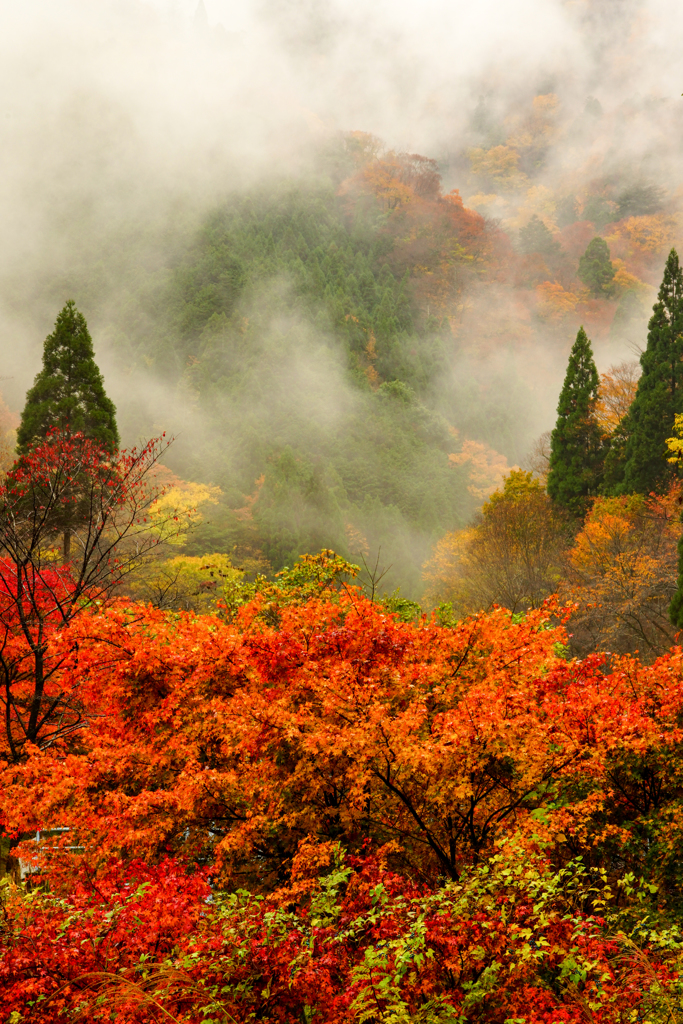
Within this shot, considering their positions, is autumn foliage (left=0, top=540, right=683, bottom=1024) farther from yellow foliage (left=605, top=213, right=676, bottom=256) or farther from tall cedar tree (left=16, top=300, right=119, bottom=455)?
yellow foliage (left=605, top=213, right=676, bottom=256)

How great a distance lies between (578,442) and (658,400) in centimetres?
512

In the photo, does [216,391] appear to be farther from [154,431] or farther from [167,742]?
[167,742]

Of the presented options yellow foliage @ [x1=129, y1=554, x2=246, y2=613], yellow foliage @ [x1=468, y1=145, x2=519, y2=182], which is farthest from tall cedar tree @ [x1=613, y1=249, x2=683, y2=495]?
yellow foliage @ [x1=468, y1=145, x2=519, y2=182]

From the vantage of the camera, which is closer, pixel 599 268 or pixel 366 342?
pixel 366 342

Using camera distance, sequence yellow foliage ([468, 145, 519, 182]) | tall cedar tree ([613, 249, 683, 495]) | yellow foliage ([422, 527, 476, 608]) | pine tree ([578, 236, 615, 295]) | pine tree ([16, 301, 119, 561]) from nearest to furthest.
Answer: pine tree ([16, 301, 119, 561]), tall cedar tree ([613, 249, 683, 495]), yellow foliage ([422, 527, 476, 608]), pine tree ([578, 236, 615, 295]), yellow foliage ([468, 145, 519, 182])

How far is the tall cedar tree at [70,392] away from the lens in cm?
2386

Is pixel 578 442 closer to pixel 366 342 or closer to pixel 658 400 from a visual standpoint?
pixel 658 400

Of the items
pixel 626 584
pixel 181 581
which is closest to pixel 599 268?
pixel 626 584

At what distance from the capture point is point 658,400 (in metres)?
30.0

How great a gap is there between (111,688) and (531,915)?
6.08m

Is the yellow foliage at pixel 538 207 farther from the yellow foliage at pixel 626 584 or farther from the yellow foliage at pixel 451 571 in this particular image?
the yellow foliage at pixel 626 584

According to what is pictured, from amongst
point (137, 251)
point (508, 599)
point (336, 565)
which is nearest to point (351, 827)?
point (336, 565)

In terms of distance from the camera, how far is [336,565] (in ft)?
47.2

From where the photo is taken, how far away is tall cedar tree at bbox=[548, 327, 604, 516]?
33031 mm
